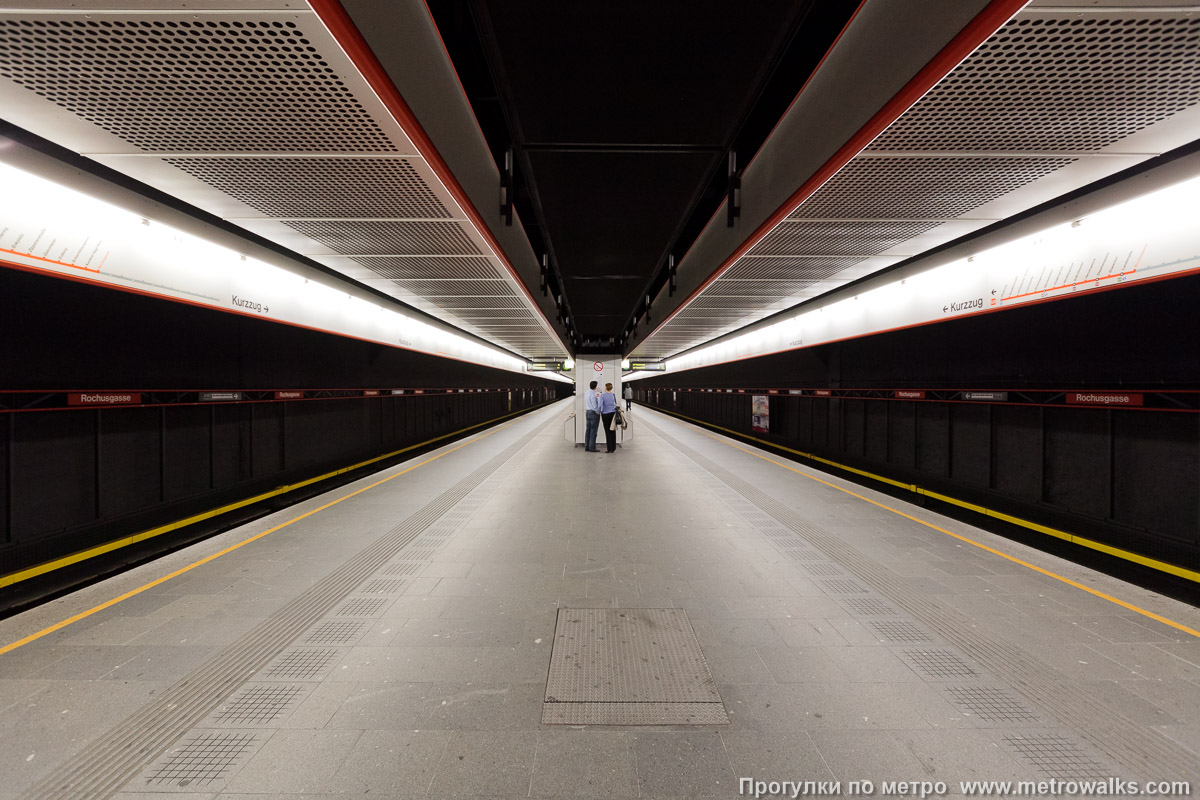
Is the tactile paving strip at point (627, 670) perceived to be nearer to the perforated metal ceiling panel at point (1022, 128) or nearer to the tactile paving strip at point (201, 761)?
the tactile paving strip at point (201, 761)

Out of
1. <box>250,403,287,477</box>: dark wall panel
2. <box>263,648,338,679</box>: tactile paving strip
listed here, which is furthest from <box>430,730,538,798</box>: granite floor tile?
<box>250,403,287,477</box>: dark wall panel

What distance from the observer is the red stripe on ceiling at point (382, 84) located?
1955mm

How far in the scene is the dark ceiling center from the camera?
319 centimetres

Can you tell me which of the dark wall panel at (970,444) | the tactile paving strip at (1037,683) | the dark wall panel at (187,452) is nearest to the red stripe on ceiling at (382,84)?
the dark wall panel at (187,452)

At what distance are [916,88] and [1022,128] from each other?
3.17 feet

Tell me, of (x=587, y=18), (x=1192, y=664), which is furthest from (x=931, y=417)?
(x=587, y=18)

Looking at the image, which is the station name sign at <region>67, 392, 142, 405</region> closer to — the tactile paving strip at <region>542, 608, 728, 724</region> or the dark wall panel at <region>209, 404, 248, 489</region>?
the dark wall panel at <region>209, 404, 248, 489</region>

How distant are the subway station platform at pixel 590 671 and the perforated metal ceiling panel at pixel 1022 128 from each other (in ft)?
10.9

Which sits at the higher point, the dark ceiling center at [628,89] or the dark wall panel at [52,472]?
the dark ceiling center at [628,89]

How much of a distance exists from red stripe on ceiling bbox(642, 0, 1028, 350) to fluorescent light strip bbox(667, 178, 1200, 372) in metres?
2.66

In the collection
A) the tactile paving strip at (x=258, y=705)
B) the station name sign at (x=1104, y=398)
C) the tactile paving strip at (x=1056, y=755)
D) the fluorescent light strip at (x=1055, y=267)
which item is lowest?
the tactile paving strip at (x=1056, y=755)

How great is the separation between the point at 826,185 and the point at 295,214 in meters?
4.79

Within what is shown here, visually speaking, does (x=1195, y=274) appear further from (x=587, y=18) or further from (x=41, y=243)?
(x=41, y=243)

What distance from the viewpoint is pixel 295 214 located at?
13.3ft
